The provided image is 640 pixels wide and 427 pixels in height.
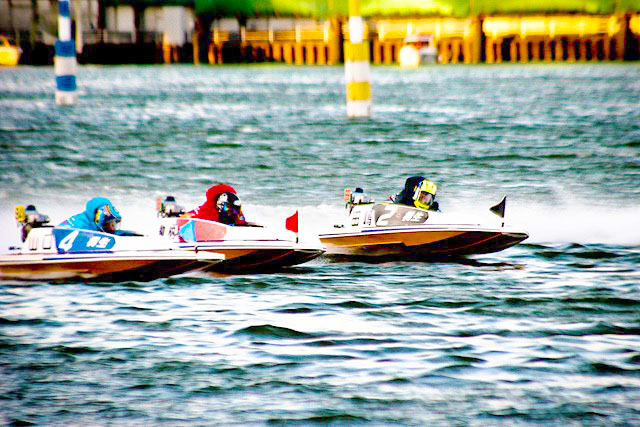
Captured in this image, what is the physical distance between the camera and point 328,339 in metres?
8.49

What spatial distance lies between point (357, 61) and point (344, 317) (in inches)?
535

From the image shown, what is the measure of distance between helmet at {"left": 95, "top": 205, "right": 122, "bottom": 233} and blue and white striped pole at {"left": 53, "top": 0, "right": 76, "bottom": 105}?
1860cm

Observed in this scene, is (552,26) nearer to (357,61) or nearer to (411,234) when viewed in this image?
(357,61)

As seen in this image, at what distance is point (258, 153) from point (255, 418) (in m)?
16.4

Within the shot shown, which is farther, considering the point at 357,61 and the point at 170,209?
the point at 357,61

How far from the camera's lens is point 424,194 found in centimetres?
1132

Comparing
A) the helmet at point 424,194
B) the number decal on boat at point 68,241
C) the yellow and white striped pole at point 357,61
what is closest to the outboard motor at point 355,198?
the helmet at point 424,194

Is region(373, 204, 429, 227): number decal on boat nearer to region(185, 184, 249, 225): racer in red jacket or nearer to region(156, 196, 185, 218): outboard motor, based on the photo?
region(185, 184, 249, 225): racer in red jacket

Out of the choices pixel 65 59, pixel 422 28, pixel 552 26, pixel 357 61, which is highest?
pixel 422 28

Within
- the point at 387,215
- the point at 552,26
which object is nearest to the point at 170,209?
the point at 387,215

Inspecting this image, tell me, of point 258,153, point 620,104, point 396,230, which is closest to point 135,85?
point 620,104

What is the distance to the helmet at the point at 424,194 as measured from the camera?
11.3 meters

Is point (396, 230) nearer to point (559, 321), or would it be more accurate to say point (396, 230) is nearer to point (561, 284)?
point (561, 284)

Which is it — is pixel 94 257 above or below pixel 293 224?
below
